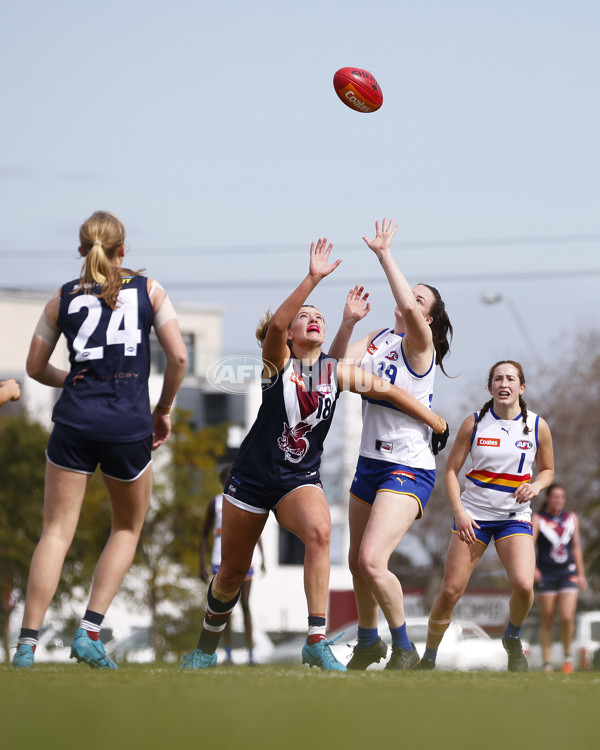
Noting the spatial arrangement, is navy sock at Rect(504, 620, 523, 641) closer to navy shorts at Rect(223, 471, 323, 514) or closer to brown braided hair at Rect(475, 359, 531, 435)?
brown braided hair at Rect(475, 359, 531, 435)

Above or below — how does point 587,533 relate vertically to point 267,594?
above

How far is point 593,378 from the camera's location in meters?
44.3

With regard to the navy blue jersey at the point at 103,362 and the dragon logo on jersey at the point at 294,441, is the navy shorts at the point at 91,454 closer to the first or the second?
the navy blue jersey at the point at 103,362

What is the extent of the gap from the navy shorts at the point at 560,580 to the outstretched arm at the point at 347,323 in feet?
21.1

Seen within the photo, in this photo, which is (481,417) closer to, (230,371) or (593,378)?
(230,371)

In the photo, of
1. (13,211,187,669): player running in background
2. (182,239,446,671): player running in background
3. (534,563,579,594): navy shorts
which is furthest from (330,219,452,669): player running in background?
(534,563,579,594): navy shorts

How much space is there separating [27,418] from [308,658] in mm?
31809

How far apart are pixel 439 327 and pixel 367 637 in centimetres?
204

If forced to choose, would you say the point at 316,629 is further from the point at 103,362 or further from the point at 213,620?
the point at 103,362

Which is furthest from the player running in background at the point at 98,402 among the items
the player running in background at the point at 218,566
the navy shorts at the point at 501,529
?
the player running in background at the point at 218,566

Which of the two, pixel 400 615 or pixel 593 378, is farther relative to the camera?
pixel 593 378

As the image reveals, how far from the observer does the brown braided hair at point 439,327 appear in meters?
7.49

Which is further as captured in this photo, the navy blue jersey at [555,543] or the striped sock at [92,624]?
the navy blue jersey at [555,543]

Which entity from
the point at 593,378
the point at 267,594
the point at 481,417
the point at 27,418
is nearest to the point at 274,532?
the point at 267,594
